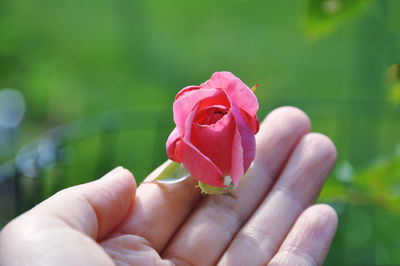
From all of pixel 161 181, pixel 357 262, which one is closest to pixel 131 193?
pixel 161 181

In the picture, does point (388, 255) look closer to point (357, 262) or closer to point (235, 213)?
point (357, 262)

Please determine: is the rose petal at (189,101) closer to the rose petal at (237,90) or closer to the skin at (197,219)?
the rose petal at (237,90)

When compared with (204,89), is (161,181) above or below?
below

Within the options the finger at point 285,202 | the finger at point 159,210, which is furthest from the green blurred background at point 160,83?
the finger at point 159,210

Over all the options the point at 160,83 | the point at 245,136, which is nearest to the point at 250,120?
the point at 245,136

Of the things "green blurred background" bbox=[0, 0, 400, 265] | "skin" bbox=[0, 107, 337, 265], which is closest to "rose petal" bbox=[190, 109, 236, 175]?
"skin" bbox=[0, 107, 337, 265]

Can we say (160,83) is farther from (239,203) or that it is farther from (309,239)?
(309,239)

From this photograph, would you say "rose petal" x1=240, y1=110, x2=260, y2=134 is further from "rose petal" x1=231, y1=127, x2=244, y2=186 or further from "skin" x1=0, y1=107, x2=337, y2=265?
"skin" x1=0, y1=107, x2=337, y2=265
